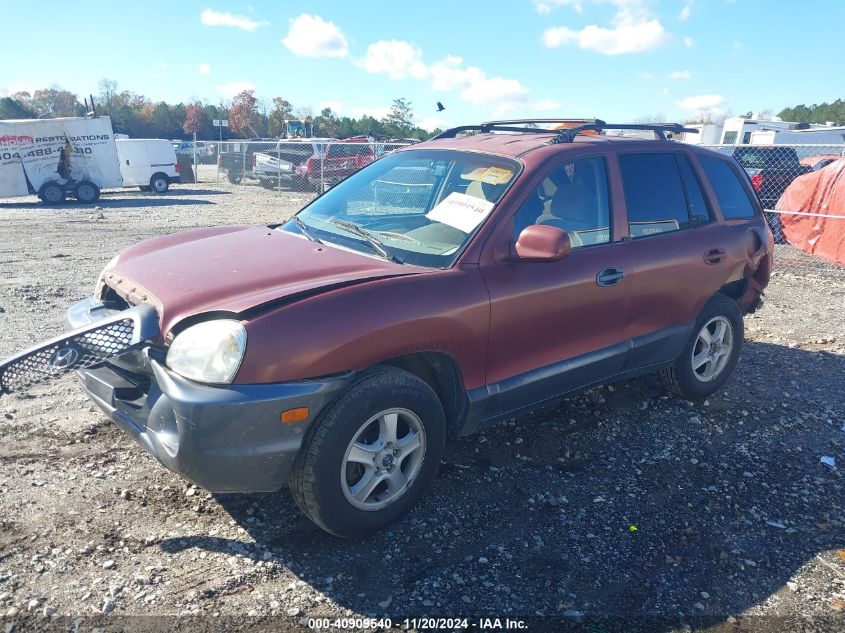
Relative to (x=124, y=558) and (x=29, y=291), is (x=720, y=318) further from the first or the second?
(x=29, y=291)

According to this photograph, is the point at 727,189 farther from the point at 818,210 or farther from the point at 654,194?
the point at 818,210

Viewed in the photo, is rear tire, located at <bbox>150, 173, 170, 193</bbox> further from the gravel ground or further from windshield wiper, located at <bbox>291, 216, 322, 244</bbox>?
windshield wiper, located at <bbox>291, 216, 322, 244</bbox>

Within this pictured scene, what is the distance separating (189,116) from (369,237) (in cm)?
7138

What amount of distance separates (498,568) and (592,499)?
876 mm

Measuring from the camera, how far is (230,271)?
124 inches

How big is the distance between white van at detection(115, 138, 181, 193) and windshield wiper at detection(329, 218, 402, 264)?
20.4 m

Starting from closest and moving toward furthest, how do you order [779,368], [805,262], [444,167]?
[444,167] → [779,368] → [805,262]

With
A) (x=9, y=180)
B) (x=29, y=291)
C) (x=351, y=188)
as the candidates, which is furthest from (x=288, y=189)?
(x=351, y=188)

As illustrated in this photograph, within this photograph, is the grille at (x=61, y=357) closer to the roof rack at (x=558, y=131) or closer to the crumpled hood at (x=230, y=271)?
the crumpled hood at (x=230, y=271)

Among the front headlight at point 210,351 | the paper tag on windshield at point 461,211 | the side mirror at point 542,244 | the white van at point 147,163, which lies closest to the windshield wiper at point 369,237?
the paper tag on windshield at point 461,211

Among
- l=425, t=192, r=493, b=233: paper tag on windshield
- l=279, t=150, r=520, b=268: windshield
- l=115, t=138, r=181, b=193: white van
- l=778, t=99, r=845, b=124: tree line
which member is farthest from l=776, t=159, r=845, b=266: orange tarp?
l=778, t=99, r=845, b=124: tree line

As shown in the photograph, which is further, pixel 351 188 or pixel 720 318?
pixel 720 318

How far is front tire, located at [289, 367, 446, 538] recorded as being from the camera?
9.11 ft

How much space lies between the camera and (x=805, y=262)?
1092 centimetres
